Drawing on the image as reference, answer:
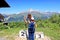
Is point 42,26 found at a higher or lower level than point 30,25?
lower

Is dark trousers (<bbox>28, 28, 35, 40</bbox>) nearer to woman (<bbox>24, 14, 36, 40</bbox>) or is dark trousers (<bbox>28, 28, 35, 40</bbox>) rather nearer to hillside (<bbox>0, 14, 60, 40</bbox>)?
woman (<bbox>24, 14, 36, 40</bbox>)

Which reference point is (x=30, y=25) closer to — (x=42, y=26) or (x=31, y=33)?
(x=31, y=33)

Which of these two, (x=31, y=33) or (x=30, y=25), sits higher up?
(x=30, y=25)

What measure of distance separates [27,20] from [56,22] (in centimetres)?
1558

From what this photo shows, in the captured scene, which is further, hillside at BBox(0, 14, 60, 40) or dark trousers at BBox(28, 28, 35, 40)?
hillside at BBox(0, 14, 60, 40)

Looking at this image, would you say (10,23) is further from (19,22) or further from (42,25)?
(42,25)

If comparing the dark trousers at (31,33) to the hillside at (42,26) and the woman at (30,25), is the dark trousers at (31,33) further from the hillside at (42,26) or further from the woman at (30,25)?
the hillside at (42,26)

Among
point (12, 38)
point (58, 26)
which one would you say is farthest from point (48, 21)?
point (12, 38)

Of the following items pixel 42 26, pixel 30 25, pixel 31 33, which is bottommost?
pixel 42 26

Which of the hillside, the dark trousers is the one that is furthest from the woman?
the hillside

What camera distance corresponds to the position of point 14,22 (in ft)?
75.6

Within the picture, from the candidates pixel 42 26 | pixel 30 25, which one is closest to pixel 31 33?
pixel 30 25

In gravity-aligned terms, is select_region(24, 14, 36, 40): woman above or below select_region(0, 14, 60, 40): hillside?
above

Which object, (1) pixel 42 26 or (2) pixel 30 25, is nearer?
(2) pixel 30 25
